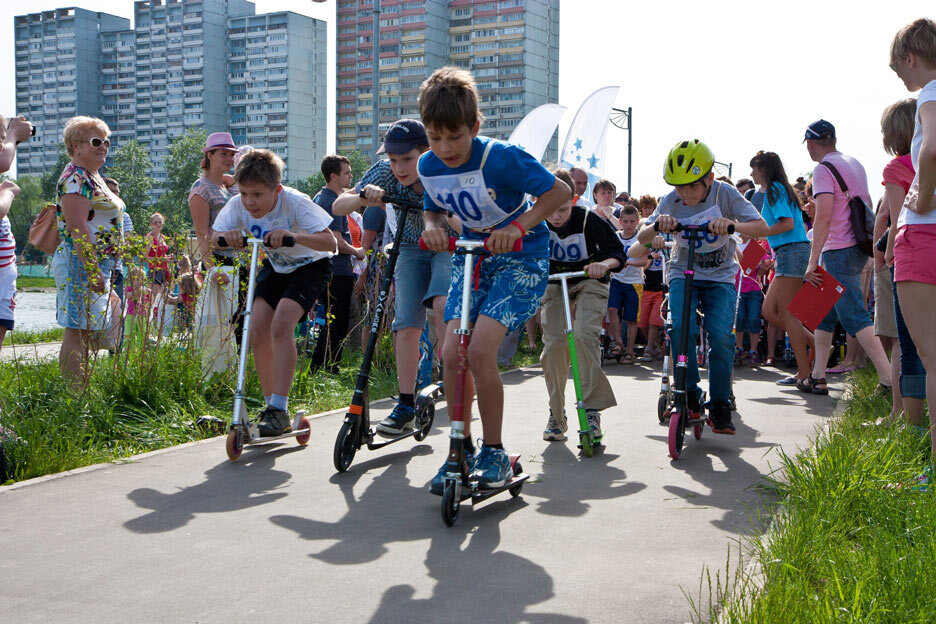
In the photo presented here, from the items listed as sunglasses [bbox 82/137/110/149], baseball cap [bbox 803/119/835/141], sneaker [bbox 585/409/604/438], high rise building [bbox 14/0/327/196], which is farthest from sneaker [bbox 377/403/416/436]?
high rise building [bbox 14/0/327/196]

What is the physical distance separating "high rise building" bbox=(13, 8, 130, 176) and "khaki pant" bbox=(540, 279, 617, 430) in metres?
127

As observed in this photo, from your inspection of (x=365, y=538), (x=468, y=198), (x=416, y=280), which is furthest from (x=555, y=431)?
(x=365, y=538)

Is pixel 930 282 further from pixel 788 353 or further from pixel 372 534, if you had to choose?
pixel 788 353

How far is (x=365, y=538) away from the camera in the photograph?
4.20 meters

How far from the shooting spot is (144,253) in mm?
6676

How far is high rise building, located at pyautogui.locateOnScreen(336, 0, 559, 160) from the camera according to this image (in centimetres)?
11238

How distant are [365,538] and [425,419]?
87.4 inches

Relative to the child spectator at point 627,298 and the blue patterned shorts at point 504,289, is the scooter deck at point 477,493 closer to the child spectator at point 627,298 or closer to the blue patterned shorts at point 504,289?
the blue patterned shorts at point 504,289

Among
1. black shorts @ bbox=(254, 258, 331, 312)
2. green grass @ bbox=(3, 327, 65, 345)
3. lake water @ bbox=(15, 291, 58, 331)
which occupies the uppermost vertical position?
black shorts @ bbox=(254, 258, 331, 312)

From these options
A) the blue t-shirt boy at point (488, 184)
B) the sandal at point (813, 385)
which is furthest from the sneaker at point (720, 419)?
the sandal at point (813, 385)

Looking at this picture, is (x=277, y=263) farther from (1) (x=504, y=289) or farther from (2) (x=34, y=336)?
(2) (x=34, y=336)

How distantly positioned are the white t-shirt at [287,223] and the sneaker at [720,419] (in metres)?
2.92

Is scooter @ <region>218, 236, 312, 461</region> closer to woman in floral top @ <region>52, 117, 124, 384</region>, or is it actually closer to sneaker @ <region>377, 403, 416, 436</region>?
sneaker @ <region>377, 403, 416, 436</region>

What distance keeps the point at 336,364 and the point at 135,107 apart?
124232 millimetres
